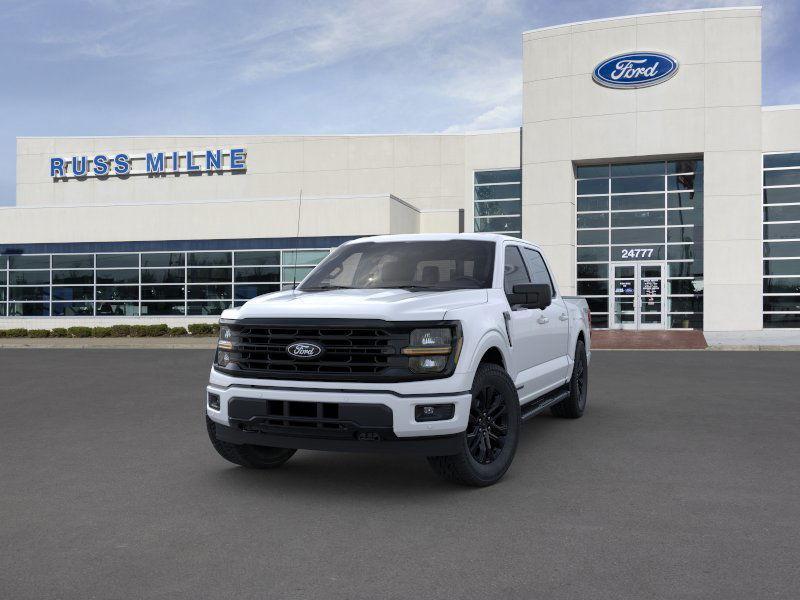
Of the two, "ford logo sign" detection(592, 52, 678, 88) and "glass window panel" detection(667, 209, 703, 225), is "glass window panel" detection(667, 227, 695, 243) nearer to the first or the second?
"glass window panel" detection(667, 209, 703, 225)

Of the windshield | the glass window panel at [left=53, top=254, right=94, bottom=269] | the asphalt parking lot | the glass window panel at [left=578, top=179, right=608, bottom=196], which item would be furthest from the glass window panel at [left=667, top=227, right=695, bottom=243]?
the windshield

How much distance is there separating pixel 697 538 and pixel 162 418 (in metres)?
6.89

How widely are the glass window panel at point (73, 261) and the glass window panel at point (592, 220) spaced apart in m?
21.9

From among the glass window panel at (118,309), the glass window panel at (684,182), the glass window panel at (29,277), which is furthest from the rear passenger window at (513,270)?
the glass window panel at (29,277)

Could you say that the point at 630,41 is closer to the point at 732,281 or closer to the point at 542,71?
the point at 542,71

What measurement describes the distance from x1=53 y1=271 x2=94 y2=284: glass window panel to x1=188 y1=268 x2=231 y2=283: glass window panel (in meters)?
4.91

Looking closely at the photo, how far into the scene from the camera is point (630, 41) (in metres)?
30.3

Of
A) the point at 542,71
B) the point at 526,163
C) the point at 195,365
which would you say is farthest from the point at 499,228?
the point at 195,365

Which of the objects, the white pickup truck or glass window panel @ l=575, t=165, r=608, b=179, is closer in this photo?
the white pickup truck

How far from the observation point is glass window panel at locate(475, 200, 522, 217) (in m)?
34.3

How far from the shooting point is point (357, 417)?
550 centimetres

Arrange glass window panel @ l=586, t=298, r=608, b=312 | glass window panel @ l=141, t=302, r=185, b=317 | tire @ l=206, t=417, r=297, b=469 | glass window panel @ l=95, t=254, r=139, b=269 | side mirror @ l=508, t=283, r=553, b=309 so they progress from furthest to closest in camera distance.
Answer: glass window panel @ l=95, t=254, r=139, b=269
glass window panel @ l=141, t=302, r=185, b=317
glass window panel @ l=586, t=298, r=608, b=312
side mirror @ l=508, t=283, r=553, b=309
tire @ l=206, t=417, r=297, b=469

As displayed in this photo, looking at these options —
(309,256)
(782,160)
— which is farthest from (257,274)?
(782,160)

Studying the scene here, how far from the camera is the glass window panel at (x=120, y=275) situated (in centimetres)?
3553
